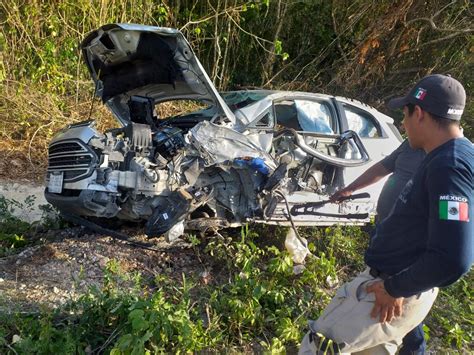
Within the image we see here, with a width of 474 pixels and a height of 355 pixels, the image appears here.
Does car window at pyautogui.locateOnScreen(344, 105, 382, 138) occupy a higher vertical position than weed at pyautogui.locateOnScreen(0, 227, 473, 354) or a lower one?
higher

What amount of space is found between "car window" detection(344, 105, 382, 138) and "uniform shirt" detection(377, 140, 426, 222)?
85.5 inches

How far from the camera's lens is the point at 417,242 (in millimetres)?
2002

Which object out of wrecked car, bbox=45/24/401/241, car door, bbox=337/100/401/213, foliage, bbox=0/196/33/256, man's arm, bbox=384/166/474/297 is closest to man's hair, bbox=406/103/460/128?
man's arm, bbox=384/166/474/297

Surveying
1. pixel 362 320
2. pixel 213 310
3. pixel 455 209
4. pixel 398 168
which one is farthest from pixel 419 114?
pixel 213 310

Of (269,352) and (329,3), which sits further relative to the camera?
(329,3)

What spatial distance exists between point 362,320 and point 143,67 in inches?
133

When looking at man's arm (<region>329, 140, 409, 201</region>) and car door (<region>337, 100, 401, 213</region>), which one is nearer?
man's arm (<region>329, 140, 409, 201</region>)

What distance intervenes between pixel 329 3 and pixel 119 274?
32.4ft

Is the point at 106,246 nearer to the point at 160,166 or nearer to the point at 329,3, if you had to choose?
the point at 160,166

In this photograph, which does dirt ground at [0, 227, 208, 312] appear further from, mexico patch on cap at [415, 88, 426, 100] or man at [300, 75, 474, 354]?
mexico patch on cap at [415, 88, 426, 100]

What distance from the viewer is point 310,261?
4227 mm

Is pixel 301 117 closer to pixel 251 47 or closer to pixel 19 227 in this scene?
pixel 19 227

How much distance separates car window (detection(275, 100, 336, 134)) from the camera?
500 cm

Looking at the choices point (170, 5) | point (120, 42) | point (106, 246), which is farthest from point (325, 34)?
point (106, 246)
